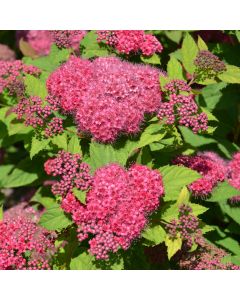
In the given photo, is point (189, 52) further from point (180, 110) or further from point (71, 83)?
point (71, 83)

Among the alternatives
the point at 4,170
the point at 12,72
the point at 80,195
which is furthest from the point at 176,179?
the point at 4,170

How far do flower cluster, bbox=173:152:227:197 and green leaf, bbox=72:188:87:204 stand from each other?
0.73 meters

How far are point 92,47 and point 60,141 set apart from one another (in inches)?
29.7

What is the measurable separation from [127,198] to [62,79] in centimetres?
80

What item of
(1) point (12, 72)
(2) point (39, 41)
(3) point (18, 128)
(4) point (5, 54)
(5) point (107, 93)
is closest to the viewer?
(5) point (107, 93)

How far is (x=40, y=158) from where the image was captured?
3490mm

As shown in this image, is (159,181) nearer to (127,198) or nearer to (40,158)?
(127,198)

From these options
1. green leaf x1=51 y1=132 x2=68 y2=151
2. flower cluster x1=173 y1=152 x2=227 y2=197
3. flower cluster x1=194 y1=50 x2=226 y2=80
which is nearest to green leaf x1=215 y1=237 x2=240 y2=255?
flower cluster x1=173 y1=152 x2=227 y2=197

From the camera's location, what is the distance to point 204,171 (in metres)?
2.80

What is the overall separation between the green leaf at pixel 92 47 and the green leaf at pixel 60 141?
0.63 metres

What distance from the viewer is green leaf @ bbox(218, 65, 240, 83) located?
2641 millimetres

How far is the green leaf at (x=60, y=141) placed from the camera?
2514 millimetres

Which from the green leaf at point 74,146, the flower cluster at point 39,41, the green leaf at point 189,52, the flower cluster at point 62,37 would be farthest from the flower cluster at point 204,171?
the flower cluster at point 39,41

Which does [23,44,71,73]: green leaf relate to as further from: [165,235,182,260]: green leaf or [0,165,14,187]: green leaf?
[165,235,182,260]: green leaf
